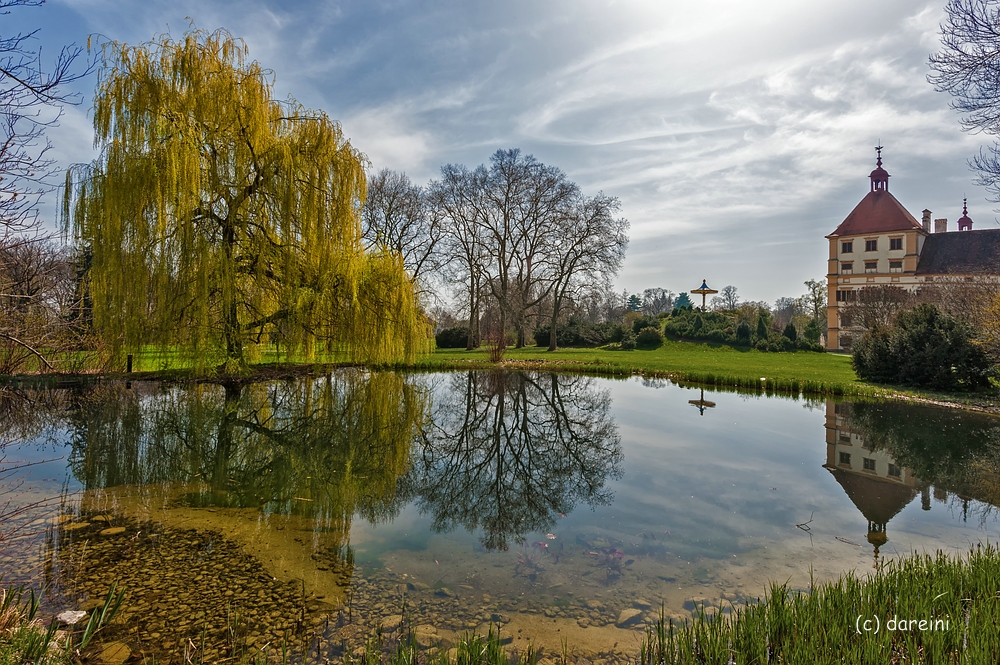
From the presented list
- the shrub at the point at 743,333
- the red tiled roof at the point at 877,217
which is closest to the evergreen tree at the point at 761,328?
the shrub at the point at 743,333

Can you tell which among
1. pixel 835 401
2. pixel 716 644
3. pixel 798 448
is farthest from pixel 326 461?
pixel 835 401

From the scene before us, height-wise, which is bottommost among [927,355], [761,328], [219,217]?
[927,355]

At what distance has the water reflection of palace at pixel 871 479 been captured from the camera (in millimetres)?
5262

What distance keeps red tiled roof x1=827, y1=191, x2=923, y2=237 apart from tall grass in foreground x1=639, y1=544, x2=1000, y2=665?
4451 centimetres

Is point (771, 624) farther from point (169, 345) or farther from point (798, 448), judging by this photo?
point (169, 345)

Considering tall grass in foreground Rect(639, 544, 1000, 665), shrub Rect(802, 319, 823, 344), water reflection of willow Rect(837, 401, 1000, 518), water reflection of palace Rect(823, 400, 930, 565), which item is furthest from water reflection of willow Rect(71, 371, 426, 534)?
shrub Rect(802, 319, 823, 344)

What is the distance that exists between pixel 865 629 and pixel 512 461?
523 centimetres

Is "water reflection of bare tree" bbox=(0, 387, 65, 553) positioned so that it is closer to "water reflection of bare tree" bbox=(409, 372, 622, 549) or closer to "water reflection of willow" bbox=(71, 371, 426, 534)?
"water reflection of willow" bbox=(71, 371, 426, 534)

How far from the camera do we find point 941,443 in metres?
8.18

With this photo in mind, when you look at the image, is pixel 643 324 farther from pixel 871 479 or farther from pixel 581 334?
pixel 871 479

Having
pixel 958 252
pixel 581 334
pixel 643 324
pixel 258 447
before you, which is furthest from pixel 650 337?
pixel 258 447

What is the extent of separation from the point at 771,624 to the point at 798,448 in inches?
253

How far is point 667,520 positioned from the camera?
505 centimetres

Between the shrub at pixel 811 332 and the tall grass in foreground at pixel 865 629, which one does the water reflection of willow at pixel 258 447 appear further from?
the shrub at pixel 811 332
